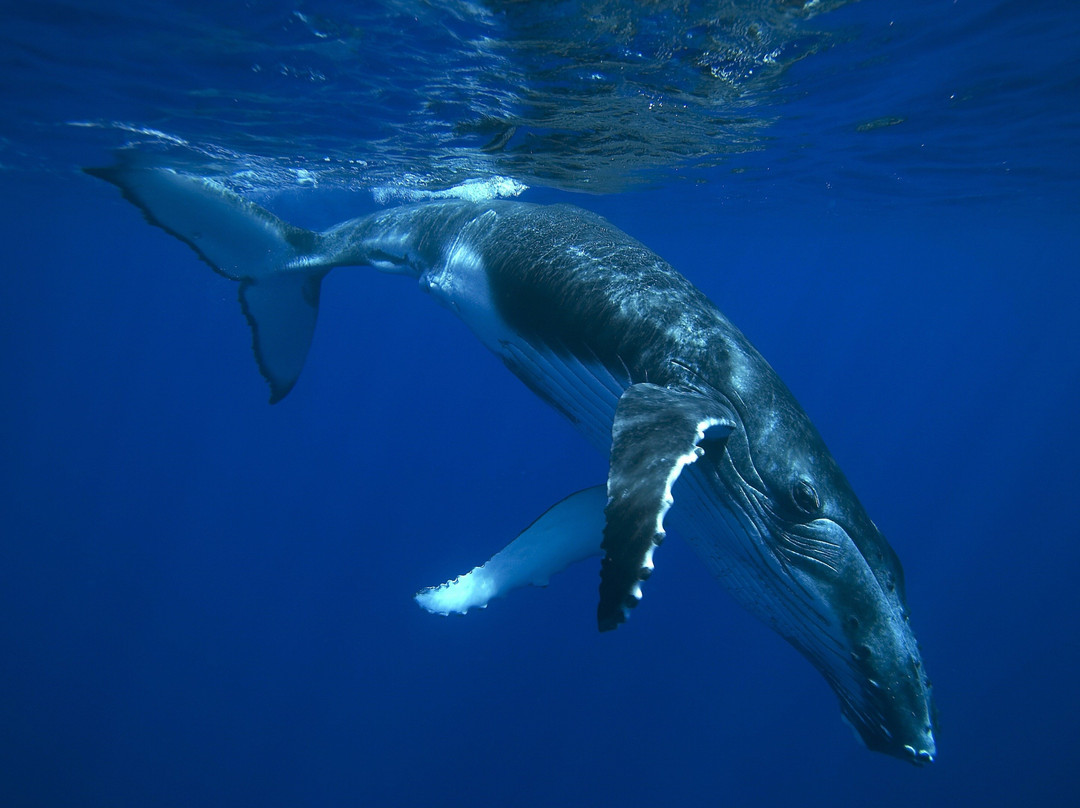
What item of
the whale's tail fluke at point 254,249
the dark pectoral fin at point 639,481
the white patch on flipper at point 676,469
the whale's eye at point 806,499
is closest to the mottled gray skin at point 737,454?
the whale's eye at point 806,499

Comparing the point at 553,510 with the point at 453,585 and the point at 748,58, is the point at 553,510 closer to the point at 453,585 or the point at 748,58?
the point at 453,585

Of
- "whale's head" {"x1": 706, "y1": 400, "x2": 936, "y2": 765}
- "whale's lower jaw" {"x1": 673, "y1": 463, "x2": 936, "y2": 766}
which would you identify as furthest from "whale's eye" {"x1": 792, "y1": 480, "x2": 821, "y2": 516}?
"whale's lower jaw" {"x1": 673, "y1": 463, "x2": 936, "y2": 766}

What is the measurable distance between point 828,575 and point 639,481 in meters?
1.39

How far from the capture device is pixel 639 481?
2.30 metres

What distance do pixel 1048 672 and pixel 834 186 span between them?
77.7 ft

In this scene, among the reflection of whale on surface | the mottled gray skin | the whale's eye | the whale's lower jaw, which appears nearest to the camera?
the reflection of whale on surface

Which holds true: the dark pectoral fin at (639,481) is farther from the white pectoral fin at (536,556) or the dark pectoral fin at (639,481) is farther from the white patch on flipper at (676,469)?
the white pectoral fin at (536,556)

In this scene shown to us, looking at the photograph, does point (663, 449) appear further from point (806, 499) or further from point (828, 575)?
point (828, 575)

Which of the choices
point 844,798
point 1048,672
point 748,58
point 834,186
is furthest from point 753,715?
point 748,58

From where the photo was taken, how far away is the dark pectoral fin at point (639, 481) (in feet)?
7.04

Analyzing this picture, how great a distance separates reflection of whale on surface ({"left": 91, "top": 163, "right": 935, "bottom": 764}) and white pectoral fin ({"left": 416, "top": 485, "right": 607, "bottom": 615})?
0.01 meters

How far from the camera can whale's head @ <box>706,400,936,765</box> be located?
2.86m

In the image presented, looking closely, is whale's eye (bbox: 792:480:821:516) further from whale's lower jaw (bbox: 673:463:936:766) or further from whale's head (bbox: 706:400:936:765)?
whale's lower jaw (bbox: 673:463:936:766)

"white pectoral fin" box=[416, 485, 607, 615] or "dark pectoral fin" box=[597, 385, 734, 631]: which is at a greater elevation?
"dark pectoral fin" box=[597, 385, 734, 631]
